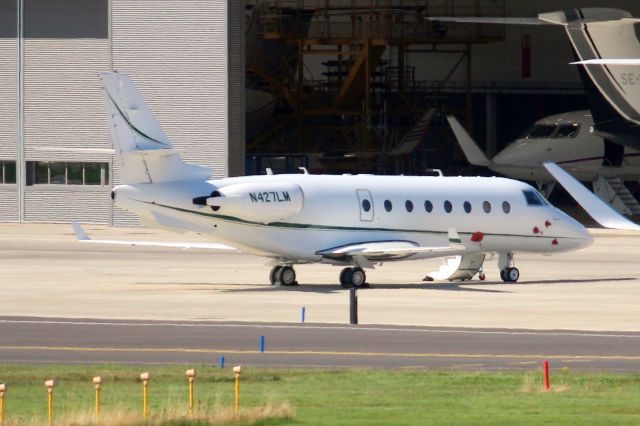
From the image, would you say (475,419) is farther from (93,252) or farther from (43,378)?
(93,252)

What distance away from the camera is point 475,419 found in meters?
16.0

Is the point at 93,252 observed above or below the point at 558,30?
below

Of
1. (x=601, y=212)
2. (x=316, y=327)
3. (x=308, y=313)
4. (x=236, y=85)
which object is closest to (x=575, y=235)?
(x=308, y=313)

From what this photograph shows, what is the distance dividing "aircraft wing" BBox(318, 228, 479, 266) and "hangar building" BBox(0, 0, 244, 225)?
23087 mm

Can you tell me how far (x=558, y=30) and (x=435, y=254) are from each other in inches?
1752

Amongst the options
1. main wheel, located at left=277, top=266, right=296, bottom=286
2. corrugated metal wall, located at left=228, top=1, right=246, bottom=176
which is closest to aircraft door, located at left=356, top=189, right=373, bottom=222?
main wheel, located at left=277, top=266, right=296, bottom=286

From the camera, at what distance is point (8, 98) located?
194 feet

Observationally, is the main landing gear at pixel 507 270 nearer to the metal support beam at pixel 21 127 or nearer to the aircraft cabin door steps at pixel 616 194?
the aircraft cabin door steps at pixel 616 194

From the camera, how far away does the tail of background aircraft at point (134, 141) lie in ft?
105

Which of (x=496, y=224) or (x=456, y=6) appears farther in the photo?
(x=456, y=6)

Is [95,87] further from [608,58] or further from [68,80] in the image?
[608,58]

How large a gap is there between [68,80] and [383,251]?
89.9ft

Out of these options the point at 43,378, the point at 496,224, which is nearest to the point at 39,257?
the point at 496,224

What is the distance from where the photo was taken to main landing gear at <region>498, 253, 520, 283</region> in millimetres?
36656
